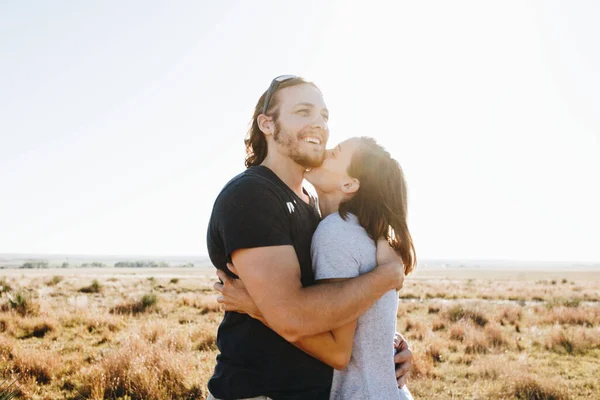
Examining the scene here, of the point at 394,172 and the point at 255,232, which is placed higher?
the point at 394,172

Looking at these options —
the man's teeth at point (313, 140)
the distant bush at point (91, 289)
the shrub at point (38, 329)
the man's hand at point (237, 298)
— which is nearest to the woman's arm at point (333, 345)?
the man's hand at point (237, 298)

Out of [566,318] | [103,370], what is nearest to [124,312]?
[103,370]

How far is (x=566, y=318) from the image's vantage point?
17.0 meters

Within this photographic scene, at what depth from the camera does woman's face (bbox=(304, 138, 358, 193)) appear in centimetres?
346

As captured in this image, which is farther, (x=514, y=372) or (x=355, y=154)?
(x=514, y=372)

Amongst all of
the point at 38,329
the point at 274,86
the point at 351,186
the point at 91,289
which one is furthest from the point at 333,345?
the point at 91,289

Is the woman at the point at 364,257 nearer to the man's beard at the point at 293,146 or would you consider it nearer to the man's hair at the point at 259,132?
the man's beard at the point at 293,146

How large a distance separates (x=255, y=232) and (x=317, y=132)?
1102mm

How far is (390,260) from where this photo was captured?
2896 mm

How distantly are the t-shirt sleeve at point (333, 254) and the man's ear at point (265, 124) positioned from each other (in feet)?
2.92

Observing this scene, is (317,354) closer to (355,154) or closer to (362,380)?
(362,380)

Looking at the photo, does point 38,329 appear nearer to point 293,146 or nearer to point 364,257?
point 293,146

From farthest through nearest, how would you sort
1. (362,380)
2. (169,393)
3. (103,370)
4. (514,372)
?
(514,372) < (103,370) < (169,393) < (362,380)

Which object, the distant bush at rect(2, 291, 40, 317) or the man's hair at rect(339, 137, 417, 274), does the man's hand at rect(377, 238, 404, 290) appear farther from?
the distant bush at rect(2, 291, 40, 317)
